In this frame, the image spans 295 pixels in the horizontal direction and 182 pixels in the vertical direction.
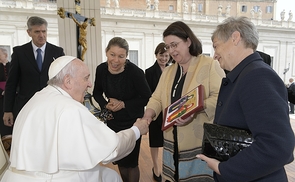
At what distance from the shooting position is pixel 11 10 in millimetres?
13078

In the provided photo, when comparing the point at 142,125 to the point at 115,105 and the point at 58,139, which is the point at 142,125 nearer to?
the point at 115,105

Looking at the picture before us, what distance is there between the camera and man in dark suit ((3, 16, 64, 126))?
2711 millimetres

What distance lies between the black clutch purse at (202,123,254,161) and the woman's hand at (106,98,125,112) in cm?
127

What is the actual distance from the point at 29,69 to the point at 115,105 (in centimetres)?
123

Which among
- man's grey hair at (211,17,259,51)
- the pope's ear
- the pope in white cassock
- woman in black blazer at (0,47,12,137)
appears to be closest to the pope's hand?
the pope in white cassock

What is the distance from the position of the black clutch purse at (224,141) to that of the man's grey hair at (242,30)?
0.41m

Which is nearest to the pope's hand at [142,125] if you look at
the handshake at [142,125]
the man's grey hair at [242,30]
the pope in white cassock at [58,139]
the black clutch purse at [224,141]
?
the handshake at [142,125]

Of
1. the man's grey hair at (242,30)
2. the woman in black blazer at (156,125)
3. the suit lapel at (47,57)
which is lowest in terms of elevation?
the woman in black blazer at (156,125)

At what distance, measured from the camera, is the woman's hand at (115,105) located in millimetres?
2230

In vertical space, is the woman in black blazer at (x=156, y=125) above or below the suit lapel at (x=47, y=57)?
below

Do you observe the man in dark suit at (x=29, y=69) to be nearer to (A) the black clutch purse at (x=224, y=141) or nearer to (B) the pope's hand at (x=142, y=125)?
(B) the pope's hand at (x=142, y=125)

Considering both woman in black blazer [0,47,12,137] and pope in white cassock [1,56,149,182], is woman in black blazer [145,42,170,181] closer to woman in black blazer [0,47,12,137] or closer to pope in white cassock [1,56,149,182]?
pope in white cassock [1,56,149,182]

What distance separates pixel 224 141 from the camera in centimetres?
100

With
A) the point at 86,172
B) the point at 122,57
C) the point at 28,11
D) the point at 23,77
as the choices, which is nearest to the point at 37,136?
the point at 86,172
